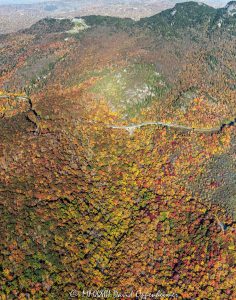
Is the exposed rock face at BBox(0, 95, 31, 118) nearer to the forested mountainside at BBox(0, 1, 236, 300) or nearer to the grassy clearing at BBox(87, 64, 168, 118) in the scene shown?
the forested mountainside at BBox(0, 1, 236, 300)

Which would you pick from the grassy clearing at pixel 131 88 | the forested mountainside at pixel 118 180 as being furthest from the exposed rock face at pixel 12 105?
the grassy clearing at pixel 131 88

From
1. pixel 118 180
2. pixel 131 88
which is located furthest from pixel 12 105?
pixel 118 180

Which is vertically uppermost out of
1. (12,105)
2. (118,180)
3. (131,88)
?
(131,88)

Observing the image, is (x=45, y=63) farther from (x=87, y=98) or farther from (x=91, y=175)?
(x=91, y=175)

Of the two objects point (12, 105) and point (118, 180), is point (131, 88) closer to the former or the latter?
point (118, 180)

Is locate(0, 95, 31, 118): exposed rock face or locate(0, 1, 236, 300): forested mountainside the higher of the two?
locate(0, 95, 31, 118): exposed rock face

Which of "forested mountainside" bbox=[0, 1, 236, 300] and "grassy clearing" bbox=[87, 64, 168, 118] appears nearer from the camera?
"forested mountainside" bbox=[0, 1, 236, 300]

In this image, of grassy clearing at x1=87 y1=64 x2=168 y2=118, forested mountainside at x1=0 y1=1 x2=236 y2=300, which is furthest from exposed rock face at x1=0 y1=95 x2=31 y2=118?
grassy clearing at x1=87 y1=64 x2=168 y2=118

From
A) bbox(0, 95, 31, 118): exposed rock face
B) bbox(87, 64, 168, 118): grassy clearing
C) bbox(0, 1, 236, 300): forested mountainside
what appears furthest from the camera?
bbox(0, 95, 31, 118): exposed rock face

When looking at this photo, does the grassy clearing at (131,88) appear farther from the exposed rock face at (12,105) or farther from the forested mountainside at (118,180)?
the exposed rock face at (12,105)
